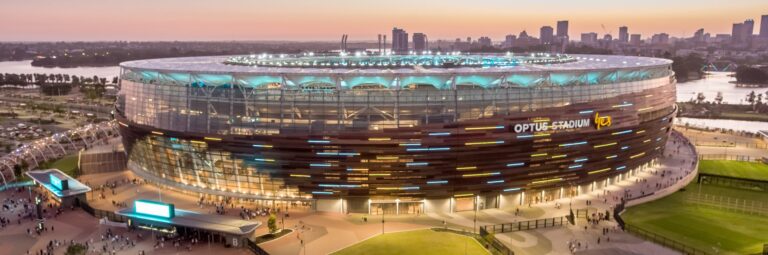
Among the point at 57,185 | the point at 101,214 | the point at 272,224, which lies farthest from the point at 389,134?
the point at 57,185

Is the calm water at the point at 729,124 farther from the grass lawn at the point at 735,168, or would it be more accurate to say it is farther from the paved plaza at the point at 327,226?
the paved plaza at the point at 327,226

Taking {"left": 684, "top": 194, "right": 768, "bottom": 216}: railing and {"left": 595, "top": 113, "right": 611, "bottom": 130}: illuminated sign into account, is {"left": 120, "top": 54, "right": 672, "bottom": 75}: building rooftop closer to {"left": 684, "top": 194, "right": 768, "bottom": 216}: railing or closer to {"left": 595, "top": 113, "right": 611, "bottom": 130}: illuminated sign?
{"left": 595, "top": 113, "right": 611, "bottom": 130}: illuminated sign

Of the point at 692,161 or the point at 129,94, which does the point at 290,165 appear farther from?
the point at 692,161

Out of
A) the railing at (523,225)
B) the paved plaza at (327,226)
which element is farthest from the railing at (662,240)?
the railing at (523,225)

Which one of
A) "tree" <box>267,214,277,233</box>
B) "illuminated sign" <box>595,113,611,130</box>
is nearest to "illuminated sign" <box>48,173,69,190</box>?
"tree" <box>267,214,277,233</box>

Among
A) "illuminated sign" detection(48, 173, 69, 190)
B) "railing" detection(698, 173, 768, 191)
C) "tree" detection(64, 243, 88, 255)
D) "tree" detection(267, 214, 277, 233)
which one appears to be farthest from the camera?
"railing" detection(698, 173, 768, 191)

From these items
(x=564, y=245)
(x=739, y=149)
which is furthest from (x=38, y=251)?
(x=739, y=149)

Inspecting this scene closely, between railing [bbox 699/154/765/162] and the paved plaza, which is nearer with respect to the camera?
the paved plaza
